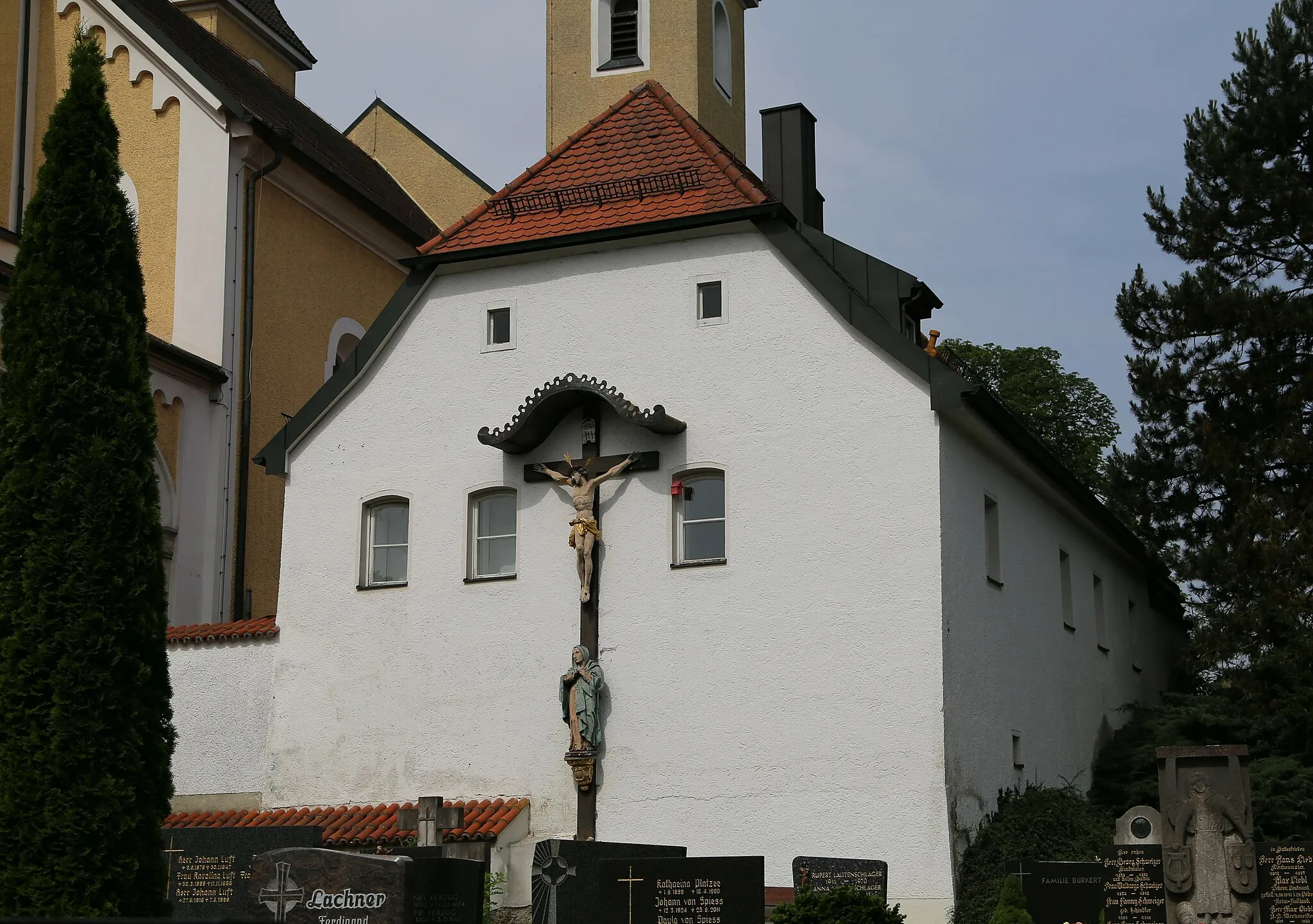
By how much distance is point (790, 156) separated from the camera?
22.1 m

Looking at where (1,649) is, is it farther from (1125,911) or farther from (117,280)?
(1125,911)

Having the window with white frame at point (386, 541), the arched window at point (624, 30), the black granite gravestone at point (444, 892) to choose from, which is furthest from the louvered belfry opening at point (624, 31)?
the black granite gravestone at point (444, 892)

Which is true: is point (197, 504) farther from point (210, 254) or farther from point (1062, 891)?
point (1062, 891)

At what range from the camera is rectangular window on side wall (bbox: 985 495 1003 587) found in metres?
19.8

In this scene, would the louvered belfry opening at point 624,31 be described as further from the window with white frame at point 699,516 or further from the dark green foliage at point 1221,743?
the dark green foliage at point 1221,743

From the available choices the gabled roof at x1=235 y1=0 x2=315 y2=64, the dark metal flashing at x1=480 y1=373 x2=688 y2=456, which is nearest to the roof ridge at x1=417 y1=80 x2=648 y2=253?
the dark metal flashing at x1=480 y1=373 x2=688 y2=456

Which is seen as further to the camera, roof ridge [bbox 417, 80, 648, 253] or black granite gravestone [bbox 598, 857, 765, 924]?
roof ridge [bbox 417, 80, 648, 253]

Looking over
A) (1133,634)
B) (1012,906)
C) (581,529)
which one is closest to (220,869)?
(581,529)

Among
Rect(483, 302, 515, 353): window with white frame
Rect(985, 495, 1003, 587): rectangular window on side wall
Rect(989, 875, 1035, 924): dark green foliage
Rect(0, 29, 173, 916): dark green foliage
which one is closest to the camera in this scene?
Rect(0, 29, 173, 916): dark green foliage

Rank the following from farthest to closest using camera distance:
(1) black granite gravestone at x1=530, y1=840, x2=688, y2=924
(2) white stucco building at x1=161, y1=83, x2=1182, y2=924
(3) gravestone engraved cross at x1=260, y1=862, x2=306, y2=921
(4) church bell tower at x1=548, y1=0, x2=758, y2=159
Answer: (4) church bell tower at x1=548, y1=0, x2=758, y2=159 → (2) white stucco building at x1=161, y1=83, x2=1182, y2=924 → (1) black granite gravestone at x1=530, y1=840, x2=688, y2=924 → (3) gravestone engraved cross at x1=260, y1=862, x2=306, y2=921

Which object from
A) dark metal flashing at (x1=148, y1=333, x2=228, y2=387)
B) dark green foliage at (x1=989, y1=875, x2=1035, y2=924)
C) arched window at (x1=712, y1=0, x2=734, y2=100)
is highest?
arched window at (x1=712, y1=0, x2=734, y2=100)

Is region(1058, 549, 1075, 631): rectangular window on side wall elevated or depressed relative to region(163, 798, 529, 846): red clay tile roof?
elevated

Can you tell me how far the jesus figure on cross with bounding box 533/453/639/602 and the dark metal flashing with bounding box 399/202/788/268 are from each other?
2.45 metres

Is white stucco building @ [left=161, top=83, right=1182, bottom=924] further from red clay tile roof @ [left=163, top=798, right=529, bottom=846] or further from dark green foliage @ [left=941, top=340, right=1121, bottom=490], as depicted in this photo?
dark green foliage @ [left=941, top=340, right=1121, bottom=490]
